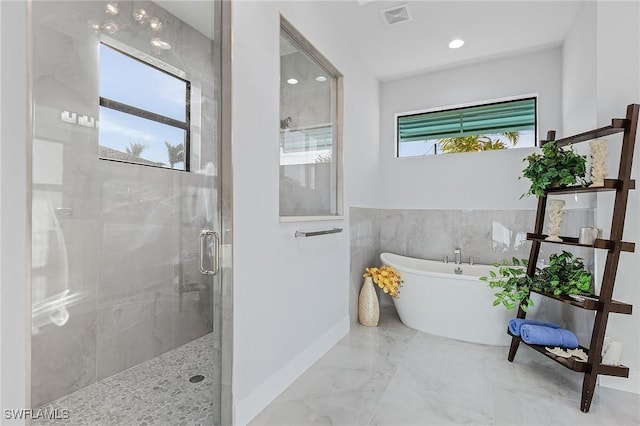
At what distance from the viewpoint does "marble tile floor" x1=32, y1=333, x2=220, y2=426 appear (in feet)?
3.71

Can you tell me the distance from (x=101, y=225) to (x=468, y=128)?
3.55 metres

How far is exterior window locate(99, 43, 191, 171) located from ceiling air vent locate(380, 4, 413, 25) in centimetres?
196

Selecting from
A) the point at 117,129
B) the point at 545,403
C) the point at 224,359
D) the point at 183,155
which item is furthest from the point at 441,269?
the point at 117,129

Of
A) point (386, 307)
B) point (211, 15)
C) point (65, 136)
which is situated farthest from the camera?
point (386, 307)

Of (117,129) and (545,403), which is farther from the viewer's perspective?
(545,403)

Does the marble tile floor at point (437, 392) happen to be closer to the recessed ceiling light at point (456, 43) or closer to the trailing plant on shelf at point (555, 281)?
the trailing plant on shelf at point (555, 281)

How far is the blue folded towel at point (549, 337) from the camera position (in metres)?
2.11

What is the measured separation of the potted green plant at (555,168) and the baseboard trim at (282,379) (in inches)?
71.9

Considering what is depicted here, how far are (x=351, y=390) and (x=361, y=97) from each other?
2637mm

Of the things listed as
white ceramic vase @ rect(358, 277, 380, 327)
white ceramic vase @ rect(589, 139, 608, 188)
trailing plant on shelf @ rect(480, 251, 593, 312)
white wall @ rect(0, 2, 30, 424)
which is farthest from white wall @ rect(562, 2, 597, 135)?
white wall @ rect(0, 2, 30, 424)

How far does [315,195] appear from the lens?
2.47m

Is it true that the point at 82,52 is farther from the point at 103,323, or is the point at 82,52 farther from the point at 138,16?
the point at 103,323

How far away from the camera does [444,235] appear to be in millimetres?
3619

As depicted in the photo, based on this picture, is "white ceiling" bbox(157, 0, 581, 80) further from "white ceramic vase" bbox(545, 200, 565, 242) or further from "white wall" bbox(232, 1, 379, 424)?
"white ceramic vase" bbox(545, 200, 565, 242)
